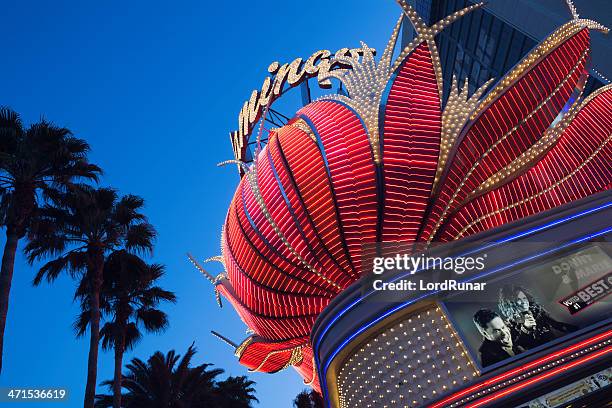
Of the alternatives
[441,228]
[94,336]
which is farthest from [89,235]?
[441,228]

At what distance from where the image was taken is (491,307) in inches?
424

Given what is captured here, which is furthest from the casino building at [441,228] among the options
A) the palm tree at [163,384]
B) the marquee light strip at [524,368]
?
the palm tree at [163,384]

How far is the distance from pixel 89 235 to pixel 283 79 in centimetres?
775

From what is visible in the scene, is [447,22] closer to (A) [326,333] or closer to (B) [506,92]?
(B) [506,92]

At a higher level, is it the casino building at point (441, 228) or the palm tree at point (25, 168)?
the palm tree at point (25, 168)

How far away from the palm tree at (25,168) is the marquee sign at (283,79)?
15.1 ft

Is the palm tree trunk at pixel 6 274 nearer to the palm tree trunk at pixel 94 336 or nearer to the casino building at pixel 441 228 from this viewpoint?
the palm tree trunk at pixel 94 336

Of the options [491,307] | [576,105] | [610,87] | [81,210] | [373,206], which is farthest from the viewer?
[81,210]

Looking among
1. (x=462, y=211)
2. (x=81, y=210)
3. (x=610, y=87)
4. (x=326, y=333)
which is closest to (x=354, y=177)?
(x=462, y=211)

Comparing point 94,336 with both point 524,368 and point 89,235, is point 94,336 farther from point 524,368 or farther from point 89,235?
point 524,368

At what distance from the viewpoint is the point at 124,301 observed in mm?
22078

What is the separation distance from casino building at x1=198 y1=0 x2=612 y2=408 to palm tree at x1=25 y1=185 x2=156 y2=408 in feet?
17.1

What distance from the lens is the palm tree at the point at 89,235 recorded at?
17.5m

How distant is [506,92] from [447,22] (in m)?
1.94
